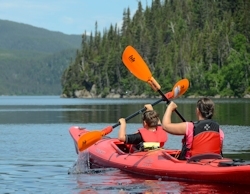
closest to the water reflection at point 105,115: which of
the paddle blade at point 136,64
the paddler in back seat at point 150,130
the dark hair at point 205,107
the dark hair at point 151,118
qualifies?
the paddle blade at point 136,64

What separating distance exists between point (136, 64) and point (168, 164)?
164 inches

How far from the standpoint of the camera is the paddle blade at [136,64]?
18.0 metres

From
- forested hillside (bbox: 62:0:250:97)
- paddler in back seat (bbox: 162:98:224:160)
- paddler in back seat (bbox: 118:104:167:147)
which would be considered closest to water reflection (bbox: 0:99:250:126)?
paddler in back seat (bbox: 118:104:167:147)

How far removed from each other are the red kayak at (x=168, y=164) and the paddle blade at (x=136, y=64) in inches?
72.7

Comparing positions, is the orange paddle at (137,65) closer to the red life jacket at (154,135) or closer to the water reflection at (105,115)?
the red life jacket at (154,135)

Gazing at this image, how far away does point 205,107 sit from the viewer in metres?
13.3

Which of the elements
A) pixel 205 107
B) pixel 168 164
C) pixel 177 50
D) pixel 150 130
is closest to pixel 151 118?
pixel 150 130

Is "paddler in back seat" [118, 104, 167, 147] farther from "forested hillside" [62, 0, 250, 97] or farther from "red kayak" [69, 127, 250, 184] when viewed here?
"forested hillside" [62, 0, 250, 97]

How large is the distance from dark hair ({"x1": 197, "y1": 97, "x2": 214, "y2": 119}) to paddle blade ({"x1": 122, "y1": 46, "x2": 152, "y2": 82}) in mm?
4527

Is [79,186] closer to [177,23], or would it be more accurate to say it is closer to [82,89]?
[177,23]

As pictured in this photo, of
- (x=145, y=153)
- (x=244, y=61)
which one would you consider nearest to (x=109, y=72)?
(x=244, y=61)

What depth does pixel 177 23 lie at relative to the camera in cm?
15700

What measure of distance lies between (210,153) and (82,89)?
511ft

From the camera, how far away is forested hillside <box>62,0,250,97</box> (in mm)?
112562
